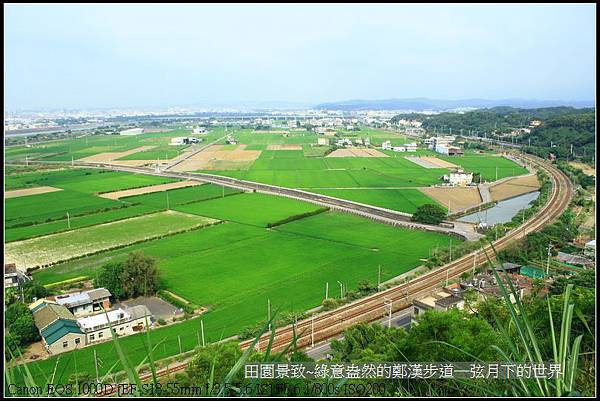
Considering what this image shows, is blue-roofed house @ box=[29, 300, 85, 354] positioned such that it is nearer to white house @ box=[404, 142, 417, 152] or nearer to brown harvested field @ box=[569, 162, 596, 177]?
brown harvested field @ box=[569, 162, 596, 177]

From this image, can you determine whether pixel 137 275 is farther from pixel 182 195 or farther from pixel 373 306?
pixel 182 195

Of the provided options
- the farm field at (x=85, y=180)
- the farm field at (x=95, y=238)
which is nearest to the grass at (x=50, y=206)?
the farm field at (x=85, y=180)

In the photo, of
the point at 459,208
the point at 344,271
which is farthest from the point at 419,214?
the point at 344,271

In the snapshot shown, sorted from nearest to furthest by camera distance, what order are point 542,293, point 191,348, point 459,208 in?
point 191,348, point 542,293, point 459,208

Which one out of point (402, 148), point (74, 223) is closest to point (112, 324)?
point (74, 223)

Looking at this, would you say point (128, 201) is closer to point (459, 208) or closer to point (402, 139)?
point (459, 208)
